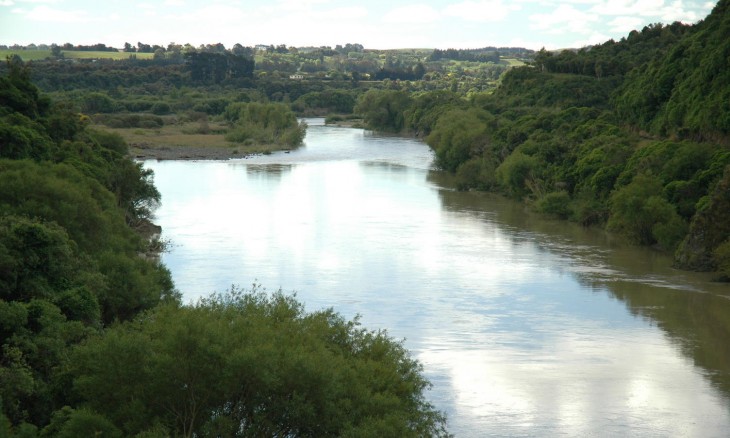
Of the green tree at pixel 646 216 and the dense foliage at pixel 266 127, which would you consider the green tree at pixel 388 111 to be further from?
the green tree at pixel 646 216

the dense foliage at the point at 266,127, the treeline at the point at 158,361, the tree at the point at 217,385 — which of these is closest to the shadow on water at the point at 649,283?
the treeline at the point at 158,361

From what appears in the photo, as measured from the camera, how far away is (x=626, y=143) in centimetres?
5516

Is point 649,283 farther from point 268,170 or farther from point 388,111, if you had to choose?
point 388,111

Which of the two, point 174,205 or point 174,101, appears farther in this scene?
point 174,101

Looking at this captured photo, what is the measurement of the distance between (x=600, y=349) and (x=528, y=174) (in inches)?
1237

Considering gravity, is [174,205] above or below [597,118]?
below

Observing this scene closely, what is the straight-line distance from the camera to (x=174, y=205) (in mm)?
54562

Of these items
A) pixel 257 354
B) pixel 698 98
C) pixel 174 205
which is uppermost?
pixel 698 98

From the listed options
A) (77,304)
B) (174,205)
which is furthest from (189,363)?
(174,205)

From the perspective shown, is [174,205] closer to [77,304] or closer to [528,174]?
[528,174]

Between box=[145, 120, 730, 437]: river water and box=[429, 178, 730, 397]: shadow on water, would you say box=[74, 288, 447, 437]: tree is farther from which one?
box=[429, 178, 730, 397]: shadow on water

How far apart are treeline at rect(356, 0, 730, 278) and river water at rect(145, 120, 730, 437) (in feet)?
4.91

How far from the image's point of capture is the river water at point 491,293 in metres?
24.4

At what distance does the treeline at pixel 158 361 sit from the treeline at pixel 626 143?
22.1 metres
